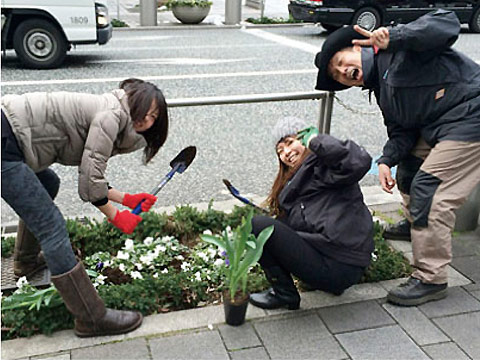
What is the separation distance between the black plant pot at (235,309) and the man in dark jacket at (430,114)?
0.82 metres

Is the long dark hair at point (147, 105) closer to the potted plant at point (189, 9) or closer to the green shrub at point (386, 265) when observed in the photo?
the green shrub at point (386, 265)

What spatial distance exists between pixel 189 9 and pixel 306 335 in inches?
578

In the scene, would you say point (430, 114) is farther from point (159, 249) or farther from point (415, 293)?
point (159, 249)

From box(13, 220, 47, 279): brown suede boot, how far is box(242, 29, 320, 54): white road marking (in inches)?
380

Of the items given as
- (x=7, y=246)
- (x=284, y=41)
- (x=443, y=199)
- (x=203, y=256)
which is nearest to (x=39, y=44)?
→ (x=284, y=41)

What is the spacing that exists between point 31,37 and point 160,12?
1156 centimetres

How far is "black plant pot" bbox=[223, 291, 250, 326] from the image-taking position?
2763mm

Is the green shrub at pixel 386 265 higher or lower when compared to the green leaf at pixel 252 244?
lower

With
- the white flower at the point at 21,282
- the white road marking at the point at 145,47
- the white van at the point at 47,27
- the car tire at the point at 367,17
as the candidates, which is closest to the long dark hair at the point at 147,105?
the white flower at the point at 21,282

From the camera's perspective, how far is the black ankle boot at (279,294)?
292 cm

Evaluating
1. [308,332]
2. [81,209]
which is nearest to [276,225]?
[308,332]

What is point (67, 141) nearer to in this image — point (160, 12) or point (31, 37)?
point (31, 37)

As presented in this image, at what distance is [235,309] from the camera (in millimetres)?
2771

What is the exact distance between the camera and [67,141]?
263 cm
